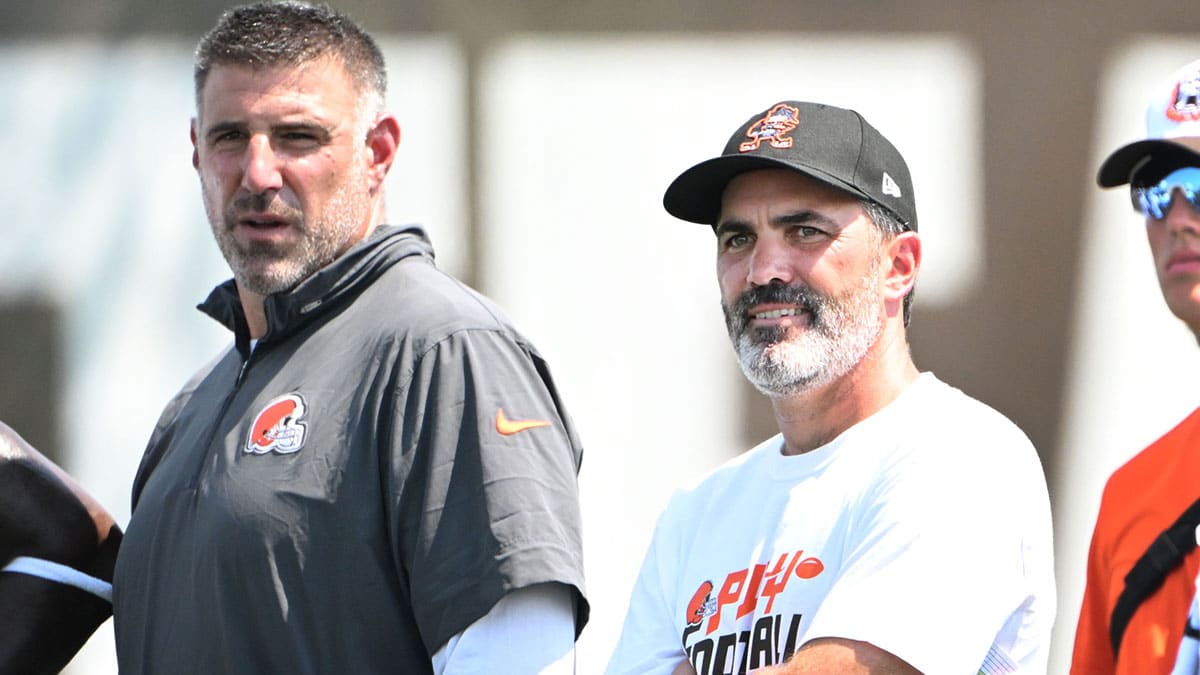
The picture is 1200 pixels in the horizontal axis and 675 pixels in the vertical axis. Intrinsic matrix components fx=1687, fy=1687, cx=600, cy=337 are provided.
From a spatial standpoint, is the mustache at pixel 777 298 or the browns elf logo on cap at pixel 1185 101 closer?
the browns elf logo on cap at pixel 1185 101

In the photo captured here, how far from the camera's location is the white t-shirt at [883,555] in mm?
2068

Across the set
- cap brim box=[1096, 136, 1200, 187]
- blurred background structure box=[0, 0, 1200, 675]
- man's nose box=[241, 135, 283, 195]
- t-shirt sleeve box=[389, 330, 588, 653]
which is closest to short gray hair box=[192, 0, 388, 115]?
man's nose box=[241, 135, 283, 195]

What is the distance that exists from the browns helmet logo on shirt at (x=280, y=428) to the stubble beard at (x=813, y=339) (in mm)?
650

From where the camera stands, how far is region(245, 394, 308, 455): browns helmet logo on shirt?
2.27m

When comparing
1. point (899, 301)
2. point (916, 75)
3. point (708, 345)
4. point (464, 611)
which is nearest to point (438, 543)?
point (464, 611)

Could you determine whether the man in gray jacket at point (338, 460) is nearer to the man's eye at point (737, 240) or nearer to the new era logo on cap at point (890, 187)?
Result: the man's eye at point (737, 240)

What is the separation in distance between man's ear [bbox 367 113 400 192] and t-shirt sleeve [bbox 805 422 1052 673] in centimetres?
92

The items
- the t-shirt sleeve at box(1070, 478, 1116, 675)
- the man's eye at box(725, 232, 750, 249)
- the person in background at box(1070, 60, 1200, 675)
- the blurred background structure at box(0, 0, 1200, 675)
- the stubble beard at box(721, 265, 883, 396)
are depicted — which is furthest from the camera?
the blurred background structure at box(0, 0, 1200, 675)

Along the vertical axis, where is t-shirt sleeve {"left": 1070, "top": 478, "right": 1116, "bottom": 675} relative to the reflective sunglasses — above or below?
below

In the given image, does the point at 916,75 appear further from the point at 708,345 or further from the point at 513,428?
the point at 513,428

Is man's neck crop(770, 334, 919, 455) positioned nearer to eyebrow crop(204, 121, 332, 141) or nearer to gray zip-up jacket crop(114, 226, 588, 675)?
gray zip-up jacket crop(114, 226, 588, 675)

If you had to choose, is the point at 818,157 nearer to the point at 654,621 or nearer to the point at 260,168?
the point at 654,621

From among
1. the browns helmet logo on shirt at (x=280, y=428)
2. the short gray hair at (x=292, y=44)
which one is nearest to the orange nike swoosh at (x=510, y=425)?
the browns helmet logo on shirt at (x=280, y=428)

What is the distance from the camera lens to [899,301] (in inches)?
98.2
